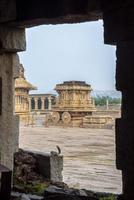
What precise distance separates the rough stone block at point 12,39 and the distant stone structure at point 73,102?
2769 centimetres

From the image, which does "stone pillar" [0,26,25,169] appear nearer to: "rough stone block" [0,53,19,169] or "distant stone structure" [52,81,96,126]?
"rough stone block" [0,53,19,169]

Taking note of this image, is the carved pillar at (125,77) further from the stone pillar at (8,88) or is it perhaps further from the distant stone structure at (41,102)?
the distant stone structure at (41,102)

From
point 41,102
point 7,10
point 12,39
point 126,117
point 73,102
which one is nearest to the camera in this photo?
point 126,117

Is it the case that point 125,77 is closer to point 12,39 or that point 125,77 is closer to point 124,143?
point 124,143

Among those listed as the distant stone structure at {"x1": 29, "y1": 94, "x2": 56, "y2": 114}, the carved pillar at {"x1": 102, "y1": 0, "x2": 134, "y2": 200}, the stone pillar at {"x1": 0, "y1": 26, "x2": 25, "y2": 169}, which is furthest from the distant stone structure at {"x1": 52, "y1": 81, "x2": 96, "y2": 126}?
the carved pillar at {"x1": 102, "y1": 0, "x2": 134, "y2": 200}

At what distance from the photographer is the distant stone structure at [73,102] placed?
33.2 m

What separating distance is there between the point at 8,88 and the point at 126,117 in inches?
76.1

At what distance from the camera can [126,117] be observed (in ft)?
12.5

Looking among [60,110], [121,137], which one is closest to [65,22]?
[121,137]

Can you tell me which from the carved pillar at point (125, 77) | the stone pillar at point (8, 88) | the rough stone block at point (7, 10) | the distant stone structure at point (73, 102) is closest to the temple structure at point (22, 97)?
the distant stone structure at point (73, 102)

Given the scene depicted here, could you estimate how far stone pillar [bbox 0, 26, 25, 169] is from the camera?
520 centimetres

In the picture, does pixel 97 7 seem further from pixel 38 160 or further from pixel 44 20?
pixel 38 160

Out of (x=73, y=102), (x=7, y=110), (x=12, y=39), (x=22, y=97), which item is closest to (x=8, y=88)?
(x=7, y=110)

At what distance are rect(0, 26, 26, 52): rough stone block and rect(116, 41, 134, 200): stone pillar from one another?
1676 millimetres
